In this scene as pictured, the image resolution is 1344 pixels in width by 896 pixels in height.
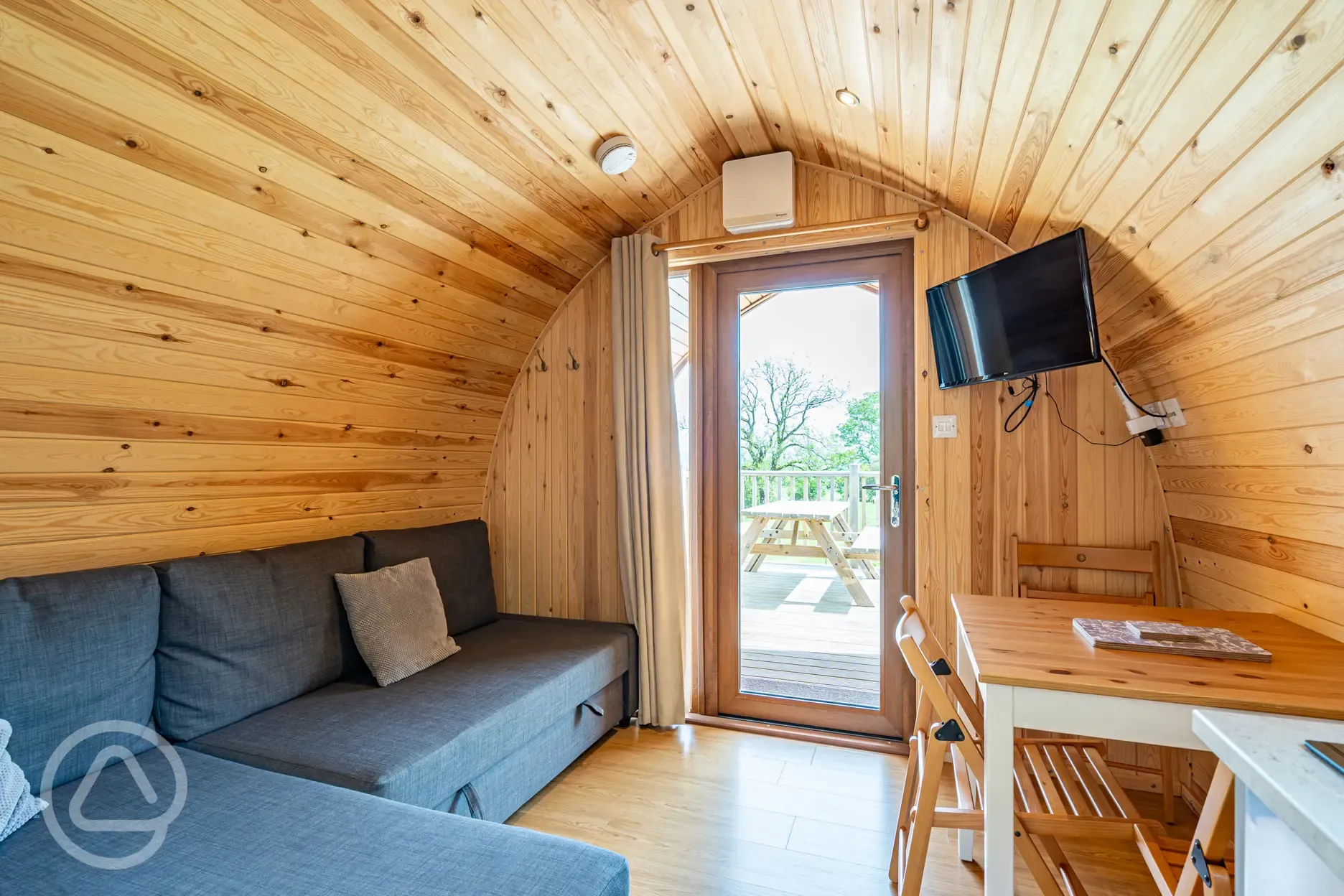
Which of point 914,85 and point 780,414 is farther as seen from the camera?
point 780,414

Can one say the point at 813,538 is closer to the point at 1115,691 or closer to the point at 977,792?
the point at 977,792

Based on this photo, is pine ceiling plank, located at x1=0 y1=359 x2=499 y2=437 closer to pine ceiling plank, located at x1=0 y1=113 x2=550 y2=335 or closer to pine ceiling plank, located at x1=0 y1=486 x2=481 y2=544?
pine ceiling plank, located at x1=0 y1=486 x2=481 y2=544

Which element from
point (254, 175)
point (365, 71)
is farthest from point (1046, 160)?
point (254, 175)

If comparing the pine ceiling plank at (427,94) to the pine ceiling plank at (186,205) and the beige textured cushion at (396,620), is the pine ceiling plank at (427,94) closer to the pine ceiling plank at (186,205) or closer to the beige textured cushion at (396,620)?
the pine ceiling plank at (186,205)

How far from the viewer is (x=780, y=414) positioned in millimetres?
3150

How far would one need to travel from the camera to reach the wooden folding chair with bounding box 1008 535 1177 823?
2414 mm

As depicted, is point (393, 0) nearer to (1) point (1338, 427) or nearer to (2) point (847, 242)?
(2) point (847, 242)

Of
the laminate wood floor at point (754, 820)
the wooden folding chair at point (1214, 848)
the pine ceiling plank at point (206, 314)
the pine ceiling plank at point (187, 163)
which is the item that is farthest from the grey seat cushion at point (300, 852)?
the pine ceiling plank at point (187, 163)

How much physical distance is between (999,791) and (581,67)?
7.21 ft

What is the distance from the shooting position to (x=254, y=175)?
5.69ft

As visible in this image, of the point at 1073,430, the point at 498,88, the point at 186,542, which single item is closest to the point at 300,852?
the point at 186,542

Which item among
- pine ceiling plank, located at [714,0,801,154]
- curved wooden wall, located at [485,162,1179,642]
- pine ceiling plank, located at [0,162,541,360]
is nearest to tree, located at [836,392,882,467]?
curved wooden wall, located at [485,162,1179,642]

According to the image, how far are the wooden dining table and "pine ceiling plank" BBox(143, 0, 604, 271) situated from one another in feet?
6.84

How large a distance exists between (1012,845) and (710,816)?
3.65 ft
